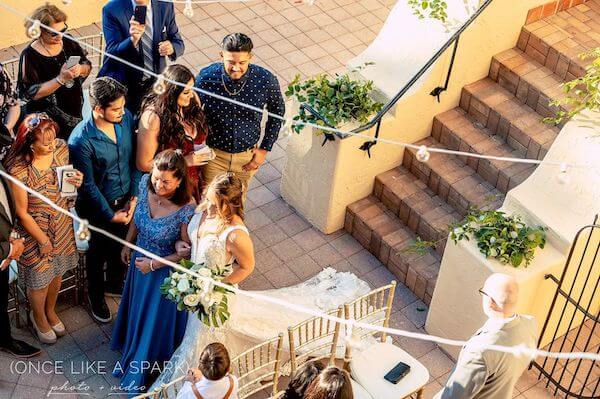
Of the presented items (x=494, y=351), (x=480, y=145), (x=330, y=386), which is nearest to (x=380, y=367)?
(x=494, y=351)

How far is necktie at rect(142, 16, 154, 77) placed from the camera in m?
6.80

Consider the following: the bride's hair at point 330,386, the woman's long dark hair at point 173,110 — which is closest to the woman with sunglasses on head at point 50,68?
the woman's long dark hair at point 173,110

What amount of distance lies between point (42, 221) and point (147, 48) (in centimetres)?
165

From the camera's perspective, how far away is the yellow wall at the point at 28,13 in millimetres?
8625

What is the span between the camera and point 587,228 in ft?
20.1

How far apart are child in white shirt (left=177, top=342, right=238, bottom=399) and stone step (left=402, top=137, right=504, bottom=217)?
2600 millimetres

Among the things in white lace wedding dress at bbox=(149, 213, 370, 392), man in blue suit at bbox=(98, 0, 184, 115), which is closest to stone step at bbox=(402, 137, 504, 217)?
white lace wedding dress at bbox=(149, 213, 370, 392)

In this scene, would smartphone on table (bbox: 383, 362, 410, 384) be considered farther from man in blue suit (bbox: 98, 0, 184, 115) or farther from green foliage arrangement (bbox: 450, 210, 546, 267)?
man in blue suit (bbox: 98, 0, 184, 115)

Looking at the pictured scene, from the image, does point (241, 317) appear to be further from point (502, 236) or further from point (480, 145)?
point (480, 145)

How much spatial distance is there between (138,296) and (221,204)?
3.14 feet

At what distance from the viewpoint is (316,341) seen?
19.9 ft

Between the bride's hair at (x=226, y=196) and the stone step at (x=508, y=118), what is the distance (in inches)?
104

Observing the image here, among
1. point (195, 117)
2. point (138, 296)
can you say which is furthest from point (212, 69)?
point (138, 296)

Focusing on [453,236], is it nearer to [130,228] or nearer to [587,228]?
[587,228]
